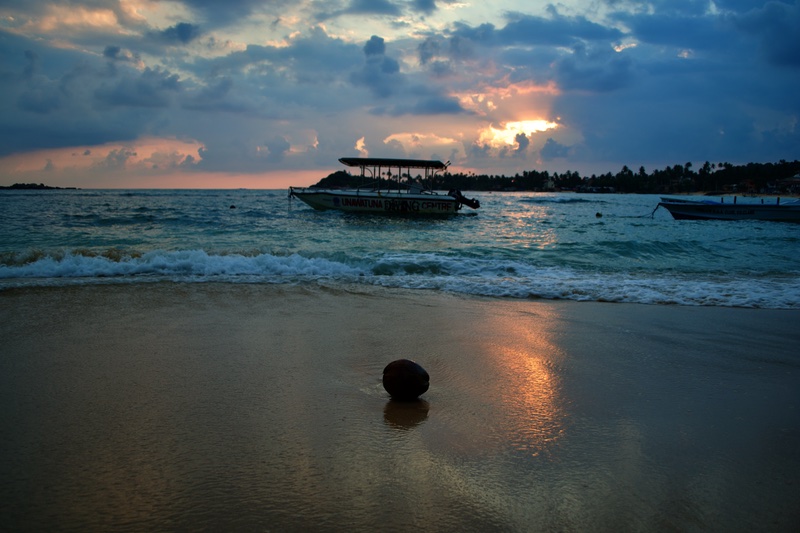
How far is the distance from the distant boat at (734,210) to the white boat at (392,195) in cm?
1278

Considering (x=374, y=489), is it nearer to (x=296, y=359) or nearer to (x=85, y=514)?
(x=85, y=514)

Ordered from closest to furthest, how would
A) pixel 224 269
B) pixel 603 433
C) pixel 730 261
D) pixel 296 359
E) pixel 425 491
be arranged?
1. pixel 425 491
2. pixel 603 433
3. pixel 296 359
4. pixel 224 269
5. pixel 730 261

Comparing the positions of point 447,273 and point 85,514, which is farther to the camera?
point 447,273

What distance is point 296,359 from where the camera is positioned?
4.80 meters

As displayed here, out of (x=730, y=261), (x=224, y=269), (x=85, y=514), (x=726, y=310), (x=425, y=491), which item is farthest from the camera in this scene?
(x=730, y=261)

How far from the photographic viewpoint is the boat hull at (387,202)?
96.8 feet

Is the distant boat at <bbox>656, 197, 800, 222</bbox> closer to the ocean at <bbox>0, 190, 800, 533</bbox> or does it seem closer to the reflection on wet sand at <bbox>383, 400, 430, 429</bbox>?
the ocean at <bbox>0, 190, 800, 533</bbox>

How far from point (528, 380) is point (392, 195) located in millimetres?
25738

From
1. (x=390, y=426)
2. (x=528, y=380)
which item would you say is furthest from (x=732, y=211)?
(x=390, y=426)

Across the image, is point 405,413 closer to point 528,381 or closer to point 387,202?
point 528,381

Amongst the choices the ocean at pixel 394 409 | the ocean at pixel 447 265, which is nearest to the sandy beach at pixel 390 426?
the ocean at pixel 394 409

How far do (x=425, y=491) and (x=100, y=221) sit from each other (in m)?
26.1

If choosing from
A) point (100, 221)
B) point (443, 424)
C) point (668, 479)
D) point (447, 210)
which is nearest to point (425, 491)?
point (443, 424)

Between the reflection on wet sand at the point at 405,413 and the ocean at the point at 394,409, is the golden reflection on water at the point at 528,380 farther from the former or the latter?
the reflection on wet sand at the point at 405,413
